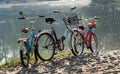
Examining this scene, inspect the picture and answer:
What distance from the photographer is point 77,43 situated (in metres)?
8.52

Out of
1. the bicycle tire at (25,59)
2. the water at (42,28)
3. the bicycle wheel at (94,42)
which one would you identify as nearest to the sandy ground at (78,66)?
the bicycle tire at (25,59)

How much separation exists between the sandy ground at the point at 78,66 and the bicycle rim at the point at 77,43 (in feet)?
1.59

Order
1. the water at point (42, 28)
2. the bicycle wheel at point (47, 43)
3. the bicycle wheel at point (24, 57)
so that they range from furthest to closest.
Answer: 1. the water at point (42, 28)
2. the bicycle wheel at point (47, 43)
3. the bicycle wheel at point (24, 57)

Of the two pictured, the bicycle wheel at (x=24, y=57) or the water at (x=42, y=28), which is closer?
the bicycle wheel at (x=24, y=57)

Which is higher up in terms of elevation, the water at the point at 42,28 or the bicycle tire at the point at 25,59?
the bicycle tire at the point at 25,59

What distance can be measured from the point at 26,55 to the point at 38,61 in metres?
0.65

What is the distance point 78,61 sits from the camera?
7488 mm

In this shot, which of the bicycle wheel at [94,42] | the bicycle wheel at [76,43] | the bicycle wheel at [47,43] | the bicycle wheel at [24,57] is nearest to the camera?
the bicycle wheel at [24,57]

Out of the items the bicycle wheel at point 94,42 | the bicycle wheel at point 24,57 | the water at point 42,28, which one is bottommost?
the water at point 42,28

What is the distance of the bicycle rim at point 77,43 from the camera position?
8.34 m

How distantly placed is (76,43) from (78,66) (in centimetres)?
160

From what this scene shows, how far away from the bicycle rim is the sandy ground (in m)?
0.48

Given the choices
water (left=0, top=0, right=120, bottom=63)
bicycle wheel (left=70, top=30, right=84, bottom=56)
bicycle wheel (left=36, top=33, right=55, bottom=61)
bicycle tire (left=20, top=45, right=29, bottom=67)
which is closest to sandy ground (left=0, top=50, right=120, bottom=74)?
bicycle tire (left=20, top=45, right=29, bottom=67)

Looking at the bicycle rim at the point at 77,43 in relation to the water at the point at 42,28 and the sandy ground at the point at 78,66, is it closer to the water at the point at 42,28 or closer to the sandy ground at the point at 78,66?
the sandy ground at the point at 78,66
